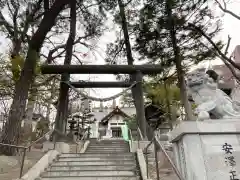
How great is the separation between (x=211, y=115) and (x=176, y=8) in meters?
8.89

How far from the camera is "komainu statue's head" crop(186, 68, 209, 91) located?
4.08m

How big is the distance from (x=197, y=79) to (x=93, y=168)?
12.1 ft

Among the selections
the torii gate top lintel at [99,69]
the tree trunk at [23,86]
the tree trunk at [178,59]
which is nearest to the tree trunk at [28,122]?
the torii gate top lintel at [99,69]

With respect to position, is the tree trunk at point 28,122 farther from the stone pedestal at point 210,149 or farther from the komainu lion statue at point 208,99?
the stone pedestal at point 210,149

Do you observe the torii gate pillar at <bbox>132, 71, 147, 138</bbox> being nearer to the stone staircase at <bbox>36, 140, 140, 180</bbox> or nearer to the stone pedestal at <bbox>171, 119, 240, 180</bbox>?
the stone staircase at <bbox>36, 140, 140, 180</bbox>

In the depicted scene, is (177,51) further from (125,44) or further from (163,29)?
(125,44)

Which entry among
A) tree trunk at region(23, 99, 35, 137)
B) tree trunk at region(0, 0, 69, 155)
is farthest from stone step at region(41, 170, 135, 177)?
tree trunk at region(23, 99, 35, 137)

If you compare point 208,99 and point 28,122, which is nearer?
point 208,99

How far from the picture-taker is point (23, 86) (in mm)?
7523

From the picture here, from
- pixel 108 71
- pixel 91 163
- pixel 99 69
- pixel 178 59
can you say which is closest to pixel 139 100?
pixel 108 71

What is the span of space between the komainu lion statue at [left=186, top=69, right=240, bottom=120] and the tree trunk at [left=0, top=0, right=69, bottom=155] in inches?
209

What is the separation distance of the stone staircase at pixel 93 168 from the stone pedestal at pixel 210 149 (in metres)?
2.49

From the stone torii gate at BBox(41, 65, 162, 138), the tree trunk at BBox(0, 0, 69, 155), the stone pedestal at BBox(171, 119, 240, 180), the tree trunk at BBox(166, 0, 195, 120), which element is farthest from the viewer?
the tree trunk at BBox(166, 0, 195, 120)

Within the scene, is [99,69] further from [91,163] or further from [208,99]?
[208,99]
